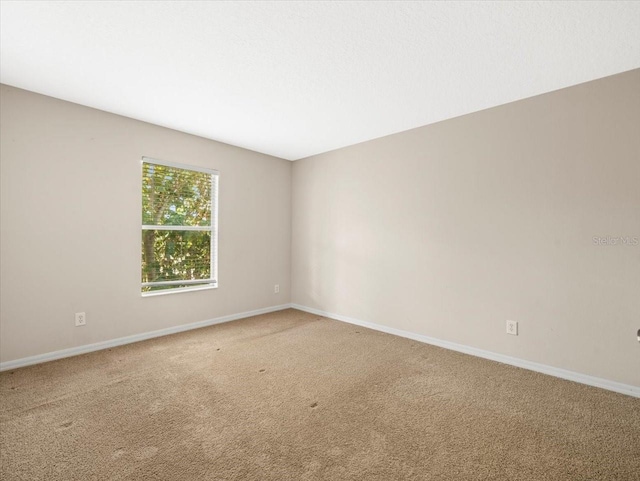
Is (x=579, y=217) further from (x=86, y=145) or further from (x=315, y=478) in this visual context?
(x=86, y=145)

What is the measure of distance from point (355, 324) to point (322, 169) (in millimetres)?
2274

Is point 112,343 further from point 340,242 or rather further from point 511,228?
point 511,228

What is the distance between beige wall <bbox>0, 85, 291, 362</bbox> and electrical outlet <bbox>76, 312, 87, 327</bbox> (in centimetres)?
4

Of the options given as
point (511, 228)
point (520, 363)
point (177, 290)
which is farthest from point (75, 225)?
point (520, 363)

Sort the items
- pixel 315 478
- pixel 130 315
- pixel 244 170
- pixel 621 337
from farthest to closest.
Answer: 1. pixel 244 170
2. pixel 130 315
3. pixel 621 337
4. pixel 315 478

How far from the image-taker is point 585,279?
238 cm

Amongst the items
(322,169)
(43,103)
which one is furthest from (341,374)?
(43,103)

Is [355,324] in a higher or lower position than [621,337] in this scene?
lower

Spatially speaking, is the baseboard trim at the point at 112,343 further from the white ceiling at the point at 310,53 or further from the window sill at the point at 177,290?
the white ceiling at the point at 310,53

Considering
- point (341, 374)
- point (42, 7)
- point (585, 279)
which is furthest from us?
point (341, 374)

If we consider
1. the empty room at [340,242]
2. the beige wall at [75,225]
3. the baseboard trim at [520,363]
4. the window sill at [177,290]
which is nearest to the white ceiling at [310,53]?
the empty room at [340,242]

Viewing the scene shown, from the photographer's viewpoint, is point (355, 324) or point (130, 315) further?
point (355, 324)

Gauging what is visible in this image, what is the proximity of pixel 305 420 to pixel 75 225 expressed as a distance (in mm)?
2784

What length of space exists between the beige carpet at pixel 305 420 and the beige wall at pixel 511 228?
417mm
